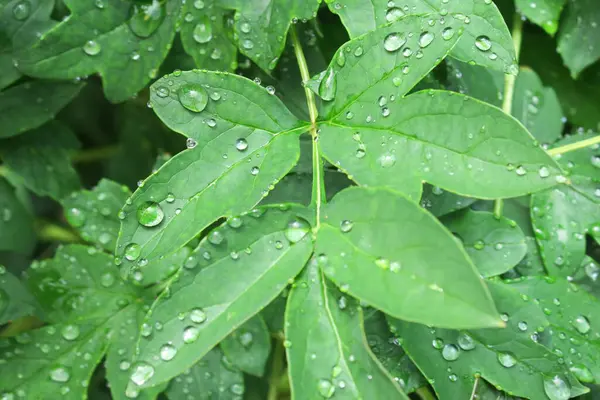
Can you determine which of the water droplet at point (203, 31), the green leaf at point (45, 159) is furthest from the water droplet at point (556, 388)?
the green leaf at point (45, 159)

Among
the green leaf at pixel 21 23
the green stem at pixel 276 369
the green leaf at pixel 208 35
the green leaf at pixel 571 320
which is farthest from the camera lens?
the green stem at pixel 276 369

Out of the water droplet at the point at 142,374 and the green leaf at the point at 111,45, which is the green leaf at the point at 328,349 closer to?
the water droplet at the point at 142,374

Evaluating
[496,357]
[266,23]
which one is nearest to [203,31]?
[266,23]

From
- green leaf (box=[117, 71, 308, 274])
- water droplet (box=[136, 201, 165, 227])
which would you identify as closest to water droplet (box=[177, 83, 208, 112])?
green leaf (box=[117, 71, 308, 274])

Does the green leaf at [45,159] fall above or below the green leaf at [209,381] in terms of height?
above

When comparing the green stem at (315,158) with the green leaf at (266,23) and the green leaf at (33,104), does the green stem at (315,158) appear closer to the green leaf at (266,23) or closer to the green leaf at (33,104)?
the green leaf at (266,23)

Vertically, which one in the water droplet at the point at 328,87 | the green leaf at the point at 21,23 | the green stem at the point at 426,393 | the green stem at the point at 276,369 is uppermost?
the green leaf at the point at 21,23

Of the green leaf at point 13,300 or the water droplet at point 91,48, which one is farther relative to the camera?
the water droplet at point 91,48

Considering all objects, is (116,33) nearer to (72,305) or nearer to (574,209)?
(72,305)

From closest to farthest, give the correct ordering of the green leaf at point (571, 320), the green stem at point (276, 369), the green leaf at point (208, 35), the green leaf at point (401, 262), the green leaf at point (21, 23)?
1. the green leaf at point (401, 262)
2. the green leaf at point (571, 320)
3. the green leaf at point (208, 35)
4. the green leaf at point (21, 23)
5. the green stem at point (276, 369)
